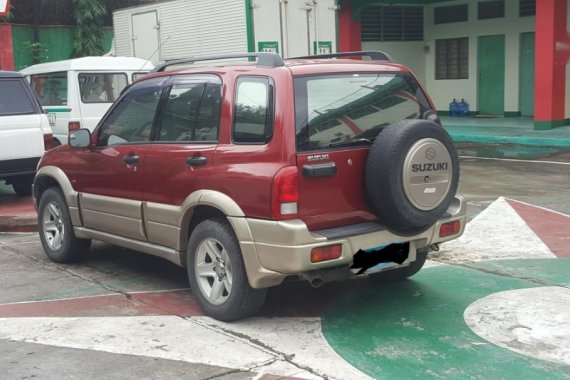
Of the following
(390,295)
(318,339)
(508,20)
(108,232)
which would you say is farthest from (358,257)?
(508,20)

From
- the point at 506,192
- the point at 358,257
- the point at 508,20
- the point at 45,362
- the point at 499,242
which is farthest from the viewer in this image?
the point at 508,20

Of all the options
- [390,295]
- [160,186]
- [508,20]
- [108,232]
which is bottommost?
[390,295]

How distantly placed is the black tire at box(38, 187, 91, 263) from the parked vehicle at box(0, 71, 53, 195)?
3167 millimetres

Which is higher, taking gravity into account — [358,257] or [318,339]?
[358,257]

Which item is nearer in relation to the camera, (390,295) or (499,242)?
(390,295)

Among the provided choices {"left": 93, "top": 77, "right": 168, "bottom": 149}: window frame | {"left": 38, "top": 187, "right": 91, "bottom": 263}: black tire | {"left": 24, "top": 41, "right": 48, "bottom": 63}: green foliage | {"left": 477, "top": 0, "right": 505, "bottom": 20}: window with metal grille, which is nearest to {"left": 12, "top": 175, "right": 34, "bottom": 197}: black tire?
{"left": 38, "top": 187, "right": 91, "bottom": 263}: black tire

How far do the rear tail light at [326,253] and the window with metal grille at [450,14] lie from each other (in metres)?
17.7

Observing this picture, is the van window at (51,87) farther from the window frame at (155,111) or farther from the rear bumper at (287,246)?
the rear bumper at (287,246)

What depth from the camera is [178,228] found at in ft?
17.9

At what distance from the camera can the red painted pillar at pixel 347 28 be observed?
19500 mm

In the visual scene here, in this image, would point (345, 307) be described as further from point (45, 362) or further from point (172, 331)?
point (45, 362)

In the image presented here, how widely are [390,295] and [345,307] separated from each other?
0.46 m

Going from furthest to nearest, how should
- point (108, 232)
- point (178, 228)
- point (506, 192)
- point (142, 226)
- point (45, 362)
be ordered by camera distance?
point (506, 192), point (108, 232), point (142, 226), point (178, 228), point (45, 362)

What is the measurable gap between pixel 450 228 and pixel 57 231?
3.85 m
